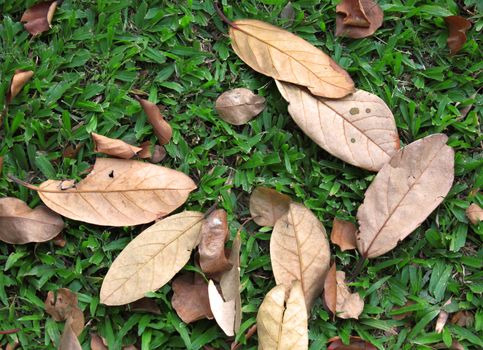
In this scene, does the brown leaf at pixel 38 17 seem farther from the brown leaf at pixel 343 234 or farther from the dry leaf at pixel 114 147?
the brown leaf at pixel 343 234

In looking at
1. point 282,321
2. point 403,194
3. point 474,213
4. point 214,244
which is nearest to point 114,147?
point 214,244

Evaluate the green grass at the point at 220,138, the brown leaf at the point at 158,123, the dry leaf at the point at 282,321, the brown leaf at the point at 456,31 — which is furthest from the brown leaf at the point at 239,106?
the brown leaf at the point at 456,31

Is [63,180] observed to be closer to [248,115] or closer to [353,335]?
[248,115]

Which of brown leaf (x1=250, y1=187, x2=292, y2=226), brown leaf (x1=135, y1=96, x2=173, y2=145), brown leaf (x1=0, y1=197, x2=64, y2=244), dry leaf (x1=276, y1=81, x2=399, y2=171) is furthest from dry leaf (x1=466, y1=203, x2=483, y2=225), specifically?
brown leaf (x1=0, y1=197, x2=64, y2=244)

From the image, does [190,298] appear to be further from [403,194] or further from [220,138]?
[403,194]

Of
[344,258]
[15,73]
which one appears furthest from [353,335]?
[15,73]
